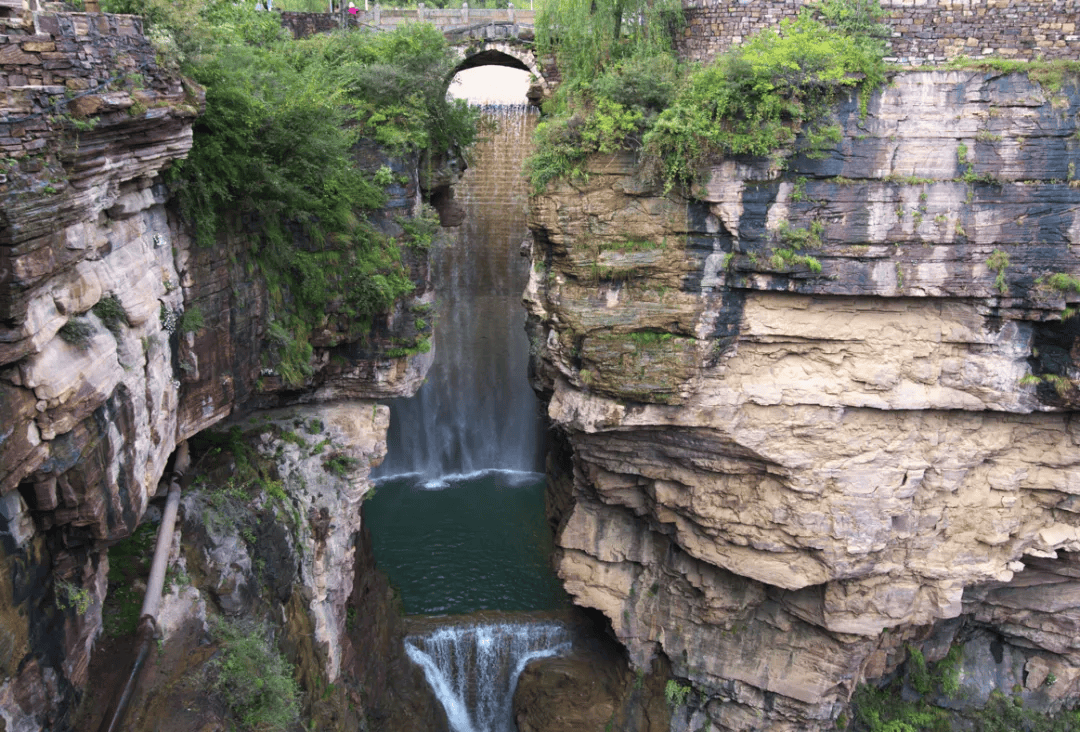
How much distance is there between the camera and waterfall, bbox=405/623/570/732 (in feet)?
47.5

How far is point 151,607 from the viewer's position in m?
7.84

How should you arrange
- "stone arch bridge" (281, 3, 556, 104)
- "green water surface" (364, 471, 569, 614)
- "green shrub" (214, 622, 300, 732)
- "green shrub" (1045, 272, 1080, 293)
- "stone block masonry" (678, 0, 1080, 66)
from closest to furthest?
"green shrub" (214, 622, 300, 732), "green shrub" (1045, 272, 1080, 293), "stone block masonry" (678, 0, 1080, 66), "stone arch bridge" (281, 3, 556, 104), "green water surface" (364, 471, 569, 614)

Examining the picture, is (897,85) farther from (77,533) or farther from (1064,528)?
(77,533)

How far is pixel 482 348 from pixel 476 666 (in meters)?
8.92

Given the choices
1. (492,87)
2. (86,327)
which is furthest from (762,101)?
(492,87)

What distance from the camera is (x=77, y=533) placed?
21.8 ft

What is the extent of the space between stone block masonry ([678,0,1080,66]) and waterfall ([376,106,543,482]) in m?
7.84

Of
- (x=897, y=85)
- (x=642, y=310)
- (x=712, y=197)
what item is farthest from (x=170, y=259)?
(x=897, y=85)

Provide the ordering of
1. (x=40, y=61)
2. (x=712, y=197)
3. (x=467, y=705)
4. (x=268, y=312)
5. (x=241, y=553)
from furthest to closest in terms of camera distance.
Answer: (x=467, y=705) < (x=712, y=197) < (x=268, y=312) < (x=241, y=553) < (x=40, y=61)

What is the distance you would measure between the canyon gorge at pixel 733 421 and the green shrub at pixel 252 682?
0.60ft

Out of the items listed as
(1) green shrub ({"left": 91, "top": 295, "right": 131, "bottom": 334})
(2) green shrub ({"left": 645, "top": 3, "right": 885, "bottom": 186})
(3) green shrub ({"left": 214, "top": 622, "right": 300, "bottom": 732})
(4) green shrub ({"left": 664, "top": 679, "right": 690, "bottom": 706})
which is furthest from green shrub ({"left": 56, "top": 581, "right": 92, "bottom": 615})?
(4) green shrub ({"left": 664, "top": 679, "right": 690, "bottom": 706})

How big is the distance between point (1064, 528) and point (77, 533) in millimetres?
14028

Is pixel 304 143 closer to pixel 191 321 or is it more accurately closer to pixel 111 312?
pixel 191 321

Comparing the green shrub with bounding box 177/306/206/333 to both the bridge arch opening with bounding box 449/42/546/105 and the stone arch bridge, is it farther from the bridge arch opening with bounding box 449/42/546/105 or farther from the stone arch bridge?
the bridge arch opening with bounding box 449/42/546/105
